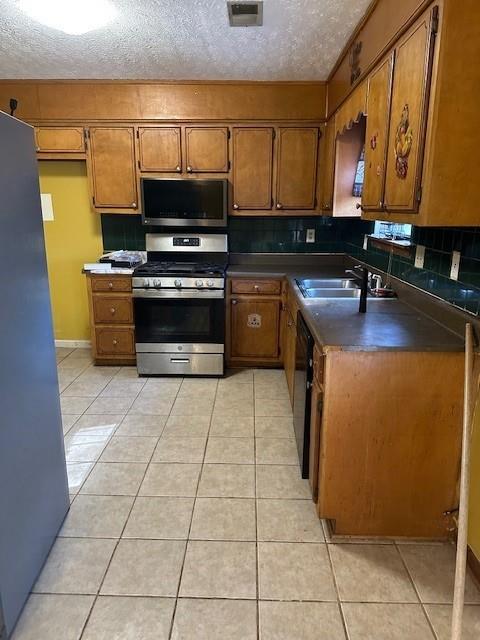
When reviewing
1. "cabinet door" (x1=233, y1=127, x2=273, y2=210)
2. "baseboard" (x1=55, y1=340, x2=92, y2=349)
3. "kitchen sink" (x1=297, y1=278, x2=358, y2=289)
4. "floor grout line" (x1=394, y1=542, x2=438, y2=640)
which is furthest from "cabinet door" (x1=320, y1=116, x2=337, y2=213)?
"baseboard" (x1=55, y1=340, x2=92, y2=349)

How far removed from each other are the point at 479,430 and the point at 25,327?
176 cm

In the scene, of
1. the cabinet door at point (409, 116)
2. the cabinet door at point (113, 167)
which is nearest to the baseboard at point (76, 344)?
the cabinet door at point (113, 167)

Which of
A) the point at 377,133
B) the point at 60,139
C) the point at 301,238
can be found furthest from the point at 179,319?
the point at 377,133

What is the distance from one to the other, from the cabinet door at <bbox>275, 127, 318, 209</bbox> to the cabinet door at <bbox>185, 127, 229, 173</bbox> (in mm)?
460

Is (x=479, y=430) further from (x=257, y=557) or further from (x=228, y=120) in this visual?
(x=228, y=120)

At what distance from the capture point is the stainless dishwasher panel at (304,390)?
2080 mm

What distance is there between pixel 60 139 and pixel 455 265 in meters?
3.22

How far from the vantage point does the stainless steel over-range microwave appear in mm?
3520

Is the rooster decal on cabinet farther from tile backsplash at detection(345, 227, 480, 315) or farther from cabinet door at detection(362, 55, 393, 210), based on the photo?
tile backsplash at detection(345, 227, 480, 315)

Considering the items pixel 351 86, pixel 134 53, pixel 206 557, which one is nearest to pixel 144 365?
pixel 206 557

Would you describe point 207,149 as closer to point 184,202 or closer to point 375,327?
point 184,202

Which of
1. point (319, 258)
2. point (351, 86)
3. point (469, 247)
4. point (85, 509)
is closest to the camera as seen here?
point (469, 247)

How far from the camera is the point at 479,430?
5.45 feet

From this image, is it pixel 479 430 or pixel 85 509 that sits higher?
pixel 479 430
